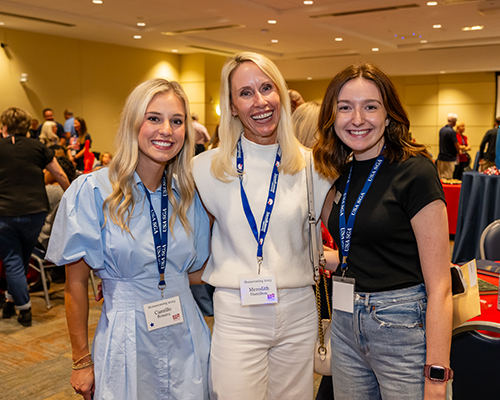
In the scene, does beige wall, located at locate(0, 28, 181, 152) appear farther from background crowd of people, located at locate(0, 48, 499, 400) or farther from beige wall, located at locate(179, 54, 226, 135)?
background crowd of people, located at locate(0, 48, 499, 400)

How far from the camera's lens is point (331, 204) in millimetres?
1746

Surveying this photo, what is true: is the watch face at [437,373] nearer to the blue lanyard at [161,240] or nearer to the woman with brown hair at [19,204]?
the blue lanyard at [161,240]

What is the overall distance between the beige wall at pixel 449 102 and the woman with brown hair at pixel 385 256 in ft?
46.3

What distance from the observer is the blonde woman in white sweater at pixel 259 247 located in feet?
5.25

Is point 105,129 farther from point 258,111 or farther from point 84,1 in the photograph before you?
point 258,111

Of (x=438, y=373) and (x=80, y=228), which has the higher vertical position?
(x=80, y=228)

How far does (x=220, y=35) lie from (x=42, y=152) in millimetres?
7830

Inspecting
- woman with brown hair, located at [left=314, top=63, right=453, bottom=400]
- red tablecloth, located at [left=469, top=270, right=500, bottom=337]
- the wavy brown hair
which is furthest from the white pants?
red tablecloth, located at [left=469, top=270, right=500, bottom=337]

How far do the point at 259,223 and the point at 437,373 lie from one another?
0.71 metres

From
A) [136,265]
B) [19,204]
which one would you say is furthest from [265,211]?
[19,204]

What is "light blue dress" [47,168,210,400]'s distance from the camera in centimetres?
155

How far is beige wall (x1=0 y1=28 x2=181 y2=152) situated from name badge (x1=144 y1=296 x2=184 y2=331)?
29.3 feet

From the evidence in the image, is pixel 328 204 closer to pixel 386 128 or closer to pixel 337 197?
pixel 337 197

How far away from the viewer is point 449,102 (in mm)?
15078
